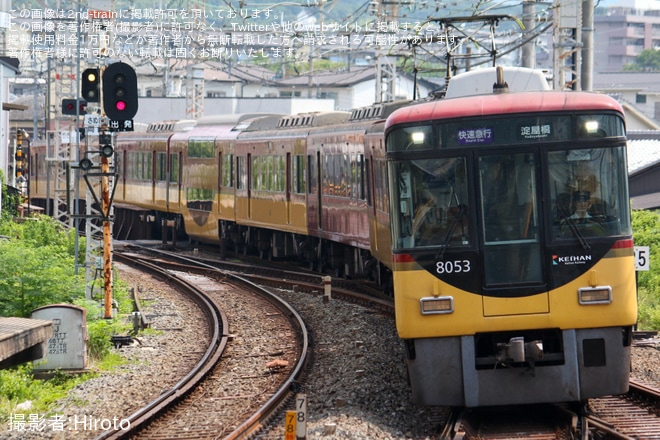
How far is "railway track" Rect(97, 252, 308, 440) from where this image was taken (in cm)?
875

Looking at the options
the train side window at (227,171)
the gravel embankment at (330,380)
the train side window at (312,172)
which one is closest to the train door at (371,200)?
the gravel embankment at (330,380)

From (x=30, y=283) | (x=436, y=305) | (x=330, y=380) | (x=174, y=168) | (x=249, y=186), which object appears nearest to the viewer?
(x=436, y=305)

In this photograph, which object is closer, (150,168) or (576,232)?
(576,232)

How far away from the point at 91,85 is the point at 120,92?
21.3 inches

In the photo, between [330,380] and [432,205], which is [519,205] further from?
[330,380]

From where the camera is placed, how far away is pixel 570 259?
8.41 meters

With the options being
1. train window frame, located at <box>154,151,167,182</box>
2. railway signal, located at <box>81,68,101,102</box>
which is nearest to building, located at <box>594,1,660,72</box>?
train window frame, located at <box>154,151,167,182</box>

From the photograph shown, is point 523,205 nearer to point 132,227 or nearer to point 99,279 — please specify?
point 99,279

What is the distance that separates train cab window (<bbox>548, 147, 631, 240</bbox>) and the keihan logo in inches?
5.5

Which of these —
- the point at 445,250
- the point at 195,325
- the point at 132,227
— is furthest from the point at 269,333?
the point at 132,227

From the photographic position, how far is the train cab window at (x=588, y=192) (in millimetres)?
8453

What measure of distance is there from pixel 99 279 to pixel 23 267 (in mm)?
2503

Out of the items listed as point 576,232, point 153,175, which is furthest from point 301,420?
point 153,175

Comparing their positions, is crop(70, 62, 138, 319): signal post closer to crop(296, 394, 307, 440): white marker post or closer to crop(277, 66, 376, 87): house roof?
crop(296, 394, 307, 440): white marker post
